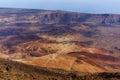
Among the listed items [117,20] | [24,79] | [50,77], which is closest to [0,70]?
[24,79]

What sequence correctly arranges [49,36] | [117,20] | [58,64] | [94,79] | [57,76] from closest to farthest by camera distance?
[94,79] → [57,76] → [58,64] → [49,36] → [117,20]

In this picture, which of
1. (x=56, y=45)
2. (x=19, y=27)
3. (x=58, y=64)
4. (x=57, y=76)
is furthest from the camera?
(x=19, y=27)

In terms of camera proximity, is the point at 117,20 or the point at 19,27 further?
the point at 117,20

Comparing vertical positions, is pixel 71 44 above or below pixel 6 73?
below

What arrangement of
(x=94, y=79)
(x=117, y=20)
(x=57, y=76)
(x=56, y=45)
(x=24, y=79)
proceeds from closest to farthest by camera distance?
(x=24, y=79)
(x=94, y=79)
(x=57, y=76)
(x=56, y=45)
(x=117, y=20)

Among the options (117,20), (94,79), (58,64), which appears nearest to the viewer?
(94,79)

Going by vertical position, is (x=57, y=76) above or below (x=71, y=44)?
above

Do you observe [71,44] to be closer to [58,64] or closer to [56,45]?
[56,45]

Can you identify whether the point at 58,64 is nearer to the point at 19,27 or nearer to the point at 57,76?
the point at 57,76

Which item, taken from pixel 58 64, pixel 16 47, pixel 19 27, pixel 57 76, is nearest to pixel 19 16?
pixel 19 27
